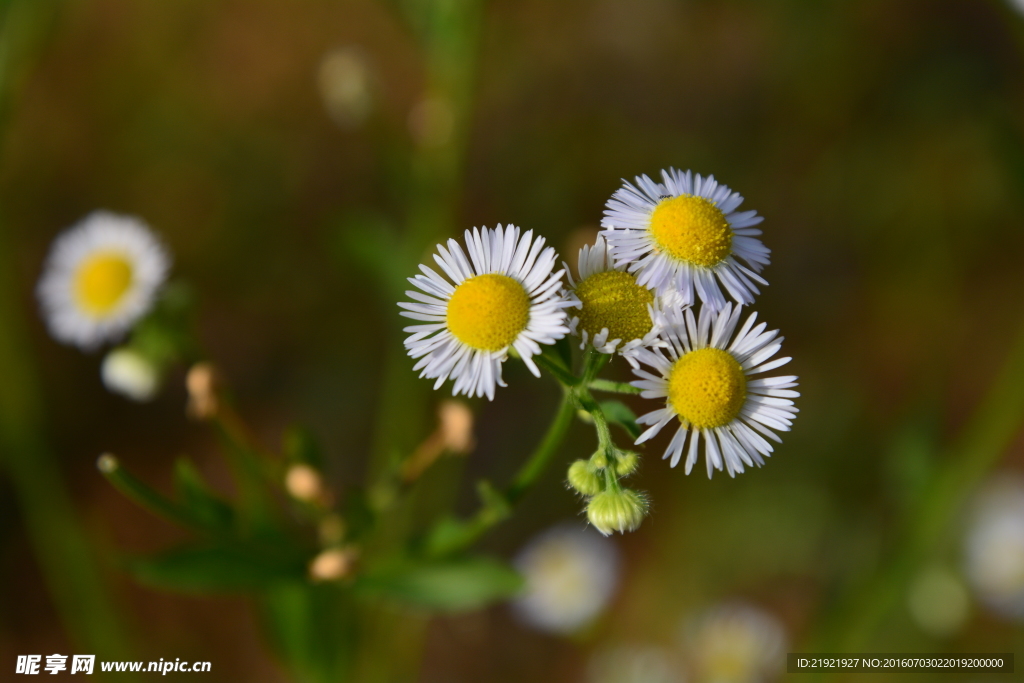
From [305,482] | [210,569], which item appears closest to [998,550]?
[305,482]

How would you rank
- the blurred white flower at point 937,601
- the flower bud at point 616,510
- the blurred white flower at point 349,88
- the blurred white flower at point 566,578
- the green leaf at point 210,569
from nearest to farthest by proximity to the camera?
1. the flower bud at point 616,510
2. the green leaf at point 210,569
3. the blurred white flower at point 349,88
4. the blurred white flower at point 937,601
5. the blurred white flower at point 566,578

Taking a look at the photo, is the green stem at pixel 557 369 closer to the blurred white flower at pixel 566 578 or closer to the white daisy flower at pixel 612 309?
the white daisy flower at pixel 612 309

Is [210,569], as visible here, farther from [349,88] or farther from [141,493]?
[349,88]

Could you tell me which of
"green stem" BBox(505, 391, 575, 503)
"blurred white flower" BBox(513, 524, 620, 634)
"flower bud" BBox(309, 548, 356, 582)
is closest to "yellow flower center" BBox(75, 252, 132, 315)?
"flower bud" BBox(309, 548, 356, 582)

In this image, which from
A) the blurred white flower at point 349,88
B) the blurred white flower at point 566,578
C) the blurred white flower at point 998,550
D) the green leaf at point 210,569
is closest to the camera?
the green leaf at point 210,569

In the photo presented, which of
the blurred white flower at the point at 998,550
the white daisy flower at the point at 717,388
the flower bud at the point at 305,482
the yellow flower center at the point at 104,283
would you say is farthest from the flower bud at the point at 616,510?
the blurred white flower at the point at 998,550
